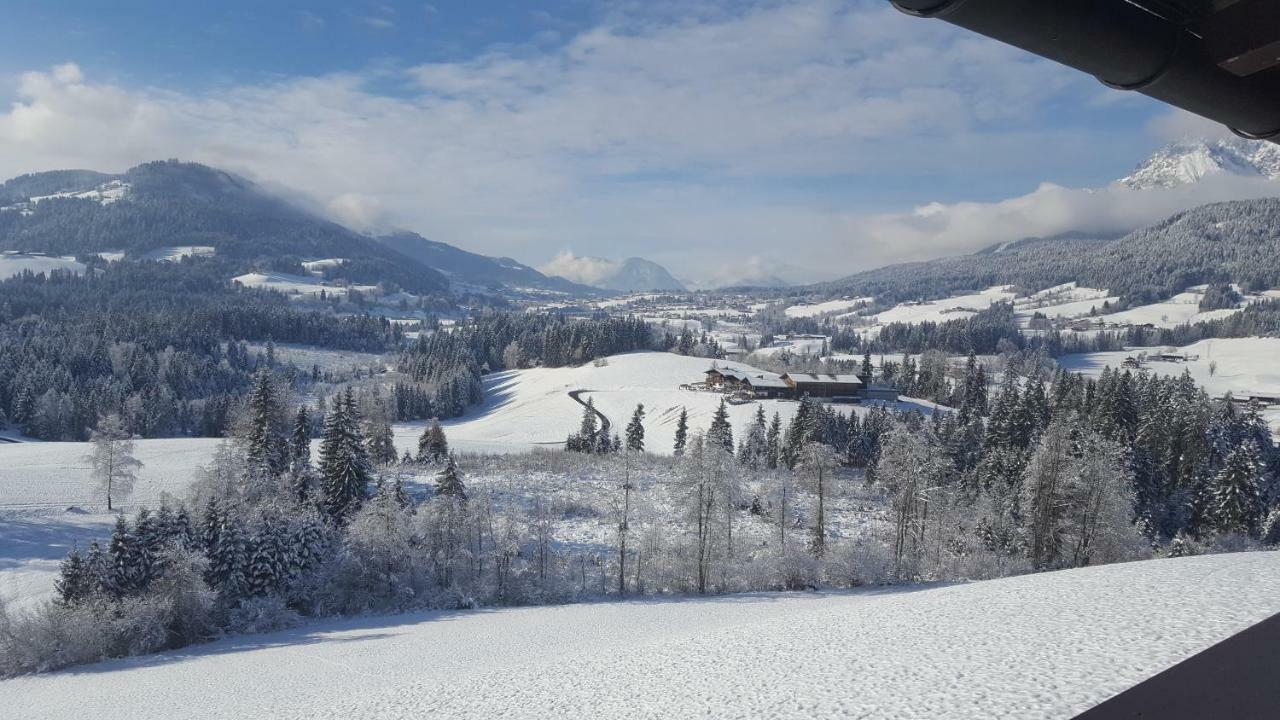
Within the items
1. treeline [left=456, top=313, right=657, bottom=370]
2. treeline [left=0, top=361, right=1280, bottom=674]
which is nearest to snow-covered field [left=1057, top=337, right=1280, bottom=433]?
treeline [left=0, top=361, right=1280, bottom=674]

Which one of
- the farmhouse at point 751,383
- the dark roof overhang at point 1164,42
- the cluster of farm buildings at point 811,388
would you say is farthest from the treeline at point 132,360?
A: the cluster of farm buildings at point 811,388

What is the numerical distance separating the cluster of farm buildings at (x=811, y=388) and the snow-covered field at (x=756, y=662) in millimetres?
67615

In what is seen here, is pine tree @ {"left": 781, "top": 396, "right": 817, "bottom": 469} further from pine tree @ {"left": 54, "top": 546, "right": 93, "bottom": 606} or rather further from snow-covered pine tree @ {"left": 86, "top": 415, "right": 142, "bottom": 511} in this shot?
snow-covered pine tree @ {"left": 86, "top": 415, "right": 142, "bottom": 511}

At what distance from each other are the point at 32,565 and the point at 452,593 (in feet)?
73.9

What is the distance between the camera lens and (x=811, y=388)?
93875mm

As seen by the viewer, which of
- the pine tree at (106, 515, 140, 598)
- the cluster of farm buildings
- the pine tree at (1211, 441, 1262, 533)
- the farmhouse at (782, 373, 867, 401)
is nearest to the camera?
the pine tree at (106, 515, 140, 598)

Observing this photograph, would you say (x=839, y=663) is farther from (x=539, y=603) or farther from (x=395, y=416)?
(x=395, y=416)

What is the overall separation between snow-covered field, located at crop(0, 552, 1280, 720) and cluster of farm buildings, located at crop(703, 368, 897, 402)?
6761 centimetres

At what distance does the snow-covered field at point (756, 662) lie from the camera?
888cm

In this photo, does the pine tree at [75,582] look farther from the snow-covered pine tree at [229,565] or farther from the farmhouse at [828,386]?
the farmhouse at [828,386]

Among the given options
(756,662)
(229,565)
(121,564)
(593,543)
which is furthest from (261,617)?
(756,662)

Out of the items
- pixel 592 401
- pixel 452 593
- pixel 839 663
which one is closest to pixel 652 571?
pixel 452 593

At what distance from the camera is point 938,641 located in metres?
11.7

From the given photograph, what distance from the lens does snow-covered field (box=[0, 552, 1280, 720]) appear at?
8875 millimetres
